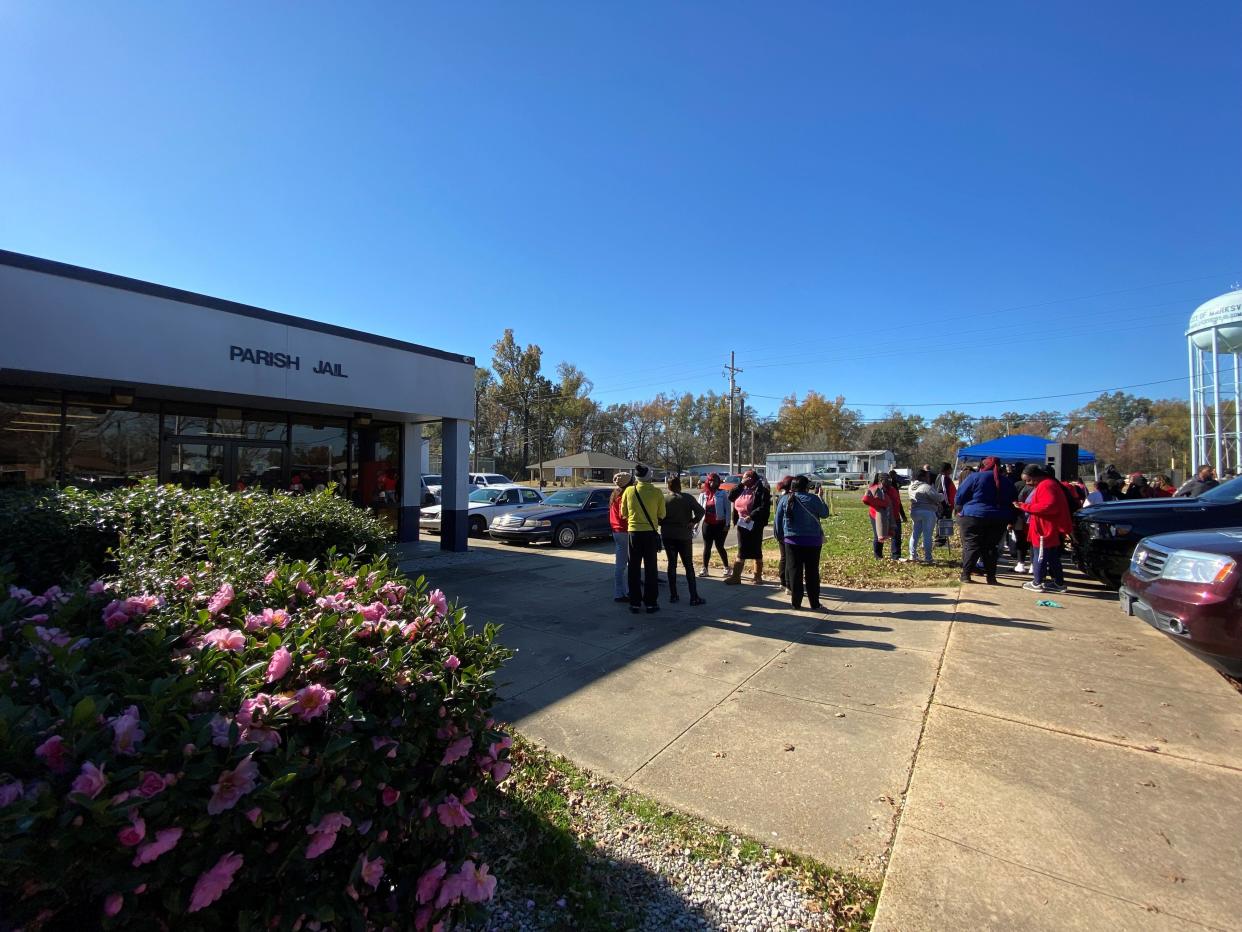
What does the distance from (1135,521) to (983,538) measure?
1.64 metres

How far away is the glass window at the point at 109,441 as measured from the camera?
8875mm

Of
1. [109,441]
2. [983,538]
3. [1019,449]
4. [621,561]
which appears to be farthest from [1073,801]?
[1019,449]

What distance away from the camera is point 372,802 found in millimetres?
1568

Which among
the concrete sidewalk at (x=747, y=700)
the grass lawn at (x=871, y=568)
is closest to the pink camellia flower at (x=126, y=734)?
the concrete sidewalk at (x=747, y=700)

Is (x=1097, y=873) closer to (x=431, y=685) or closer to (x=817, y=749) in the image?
(x=817, y=749)

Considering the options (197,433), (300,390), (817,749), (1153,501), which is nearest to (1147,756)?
(817,749)

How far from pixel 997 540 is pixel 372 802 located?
29.0ft

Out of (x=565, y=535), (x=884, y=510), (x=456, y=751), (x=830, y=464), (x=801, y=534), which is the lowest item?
(x=565, y=535)

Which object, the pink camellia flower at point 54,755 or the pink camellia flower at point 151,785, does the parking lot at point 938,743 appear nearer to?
the pink camellia flower at point 151,785

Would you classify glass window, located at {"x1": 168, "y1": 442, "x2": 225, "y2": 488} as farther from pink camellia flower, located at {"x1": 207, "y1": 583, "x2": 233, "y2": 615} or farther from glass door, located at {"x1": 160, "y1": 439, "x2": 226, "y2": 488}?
pink camellia flower, located at {"x1": 207, "y1": 583, "x2": 233, "y2": 615}

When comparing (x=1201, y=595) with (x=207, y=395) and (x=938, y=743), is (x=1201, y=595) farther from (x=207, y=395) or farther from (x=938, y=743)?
(x=207, y=395)

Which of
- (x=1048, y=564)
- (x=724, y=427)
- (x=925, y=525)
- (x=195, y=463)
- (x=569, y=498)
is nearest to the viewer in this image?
(x=1048, y=564)

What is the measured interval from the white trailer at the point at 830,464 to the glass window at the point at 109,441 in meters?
50.7

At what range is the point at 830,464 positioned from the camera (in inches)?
2219
